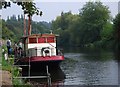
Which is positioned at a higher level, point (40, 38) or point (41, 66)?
point (40, 38)

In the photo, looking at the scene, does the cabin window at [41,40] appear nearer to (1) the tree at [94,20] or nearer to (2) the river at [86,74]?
(2) the river at [86,74]

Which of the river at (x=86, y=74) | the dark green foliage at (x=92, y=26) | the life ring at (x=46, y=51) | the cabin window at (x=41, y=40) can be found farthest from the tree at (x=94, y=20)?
the life ring at (x=46, y=51)

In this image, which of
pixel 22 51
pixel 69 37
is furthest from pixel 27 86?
pixel 69 37

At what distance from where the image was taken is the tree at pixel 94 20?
296 ft

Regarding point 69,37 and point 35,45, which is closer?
point 35,45

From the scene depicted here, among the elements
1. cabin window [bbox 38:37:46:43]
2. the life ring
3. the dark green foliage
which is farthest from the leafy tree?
the life ring

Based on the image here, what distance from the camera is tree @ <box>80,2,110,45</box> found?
90125mm

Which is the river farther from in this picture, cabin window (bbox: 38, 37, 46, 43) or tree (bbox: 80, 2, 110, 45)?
tree (bbox: 80, 2, 110, 45)

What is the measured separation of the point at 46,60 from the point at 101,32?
6250cm

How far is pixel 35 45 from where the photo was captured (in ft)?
90.4

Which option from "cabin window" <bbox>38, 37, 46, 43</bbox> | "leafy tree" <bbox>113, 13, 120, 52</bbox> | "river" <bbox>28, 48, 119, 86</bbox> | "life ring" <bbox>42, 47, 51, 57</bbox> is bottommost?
"river" <bbox>28, 48, 119, 86</bbox>

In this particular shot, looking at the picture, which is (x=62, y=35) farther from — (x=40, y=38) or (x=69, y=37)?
(x=40, y=38)

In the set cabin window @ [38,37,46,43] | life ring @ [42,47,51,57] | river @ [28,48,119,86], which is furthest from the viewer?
cabin window @ [38,37,46,43]

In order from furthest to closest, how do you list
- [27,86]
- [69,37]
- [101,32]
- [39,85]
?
[69,37] < [101,32] < [39,85] < [27,86]
